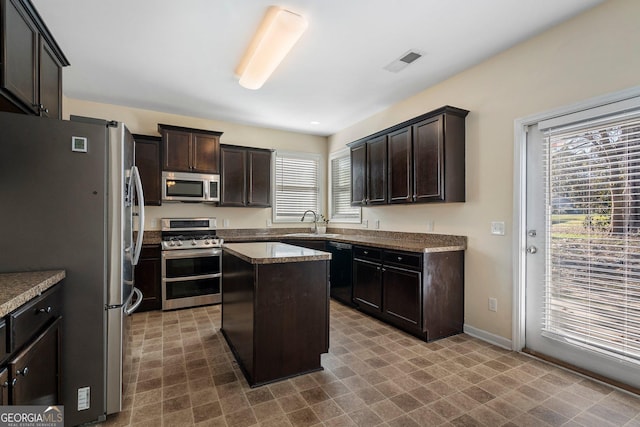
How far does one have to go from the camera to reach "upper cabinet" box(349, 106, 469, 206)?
3.19 m

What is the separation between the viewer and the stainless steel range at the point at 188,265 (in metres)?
4.08

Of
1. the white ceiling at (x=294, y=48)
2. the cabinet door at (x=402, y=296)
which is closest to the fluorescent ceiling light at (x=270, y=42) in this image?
the white ceiling at (x=294, y=48)

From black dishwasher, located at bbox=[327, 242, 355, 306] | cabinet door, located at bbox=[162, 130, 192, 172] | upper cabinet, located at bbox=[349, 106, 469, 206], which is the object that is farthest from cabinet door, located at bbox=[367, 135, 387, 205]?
cabinet door, located at bbox=[162, 130, 192, 172]

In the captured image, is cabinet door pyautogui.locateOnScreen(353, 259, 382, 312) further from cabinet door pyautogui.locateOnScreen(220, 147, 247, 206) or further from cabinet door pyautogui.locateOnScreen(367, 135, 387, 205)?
cabinet door pyautogui.locateOnScreen(220, 147, 247, 206)

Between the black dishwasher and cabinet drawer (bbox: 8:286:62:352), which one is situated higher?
cabinet drawer (bbox: 8:286:62:352)

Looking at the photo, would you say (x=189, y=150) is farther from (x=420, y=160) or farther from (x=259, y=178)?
(x=420, y=160)

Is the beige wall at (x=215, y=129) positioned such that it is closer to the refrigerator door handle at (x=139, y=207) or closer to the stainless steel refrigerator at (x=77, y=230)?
the refrigerator door handle at (x=139, y=207)

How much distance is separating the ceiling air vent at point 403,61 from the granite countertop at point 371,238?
1.89m

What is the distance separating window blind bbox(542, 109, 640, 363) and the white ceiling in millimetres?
1011

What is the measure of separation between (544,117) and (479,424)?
2409mm

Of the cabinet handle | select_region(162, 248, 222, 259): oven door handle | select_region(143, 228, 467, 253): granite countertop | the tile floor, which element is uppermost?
select_region(143, 228, 467, 253): granite countertop

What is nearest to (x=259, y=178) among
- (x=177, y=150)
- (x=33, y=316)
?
(x=177, y=150)

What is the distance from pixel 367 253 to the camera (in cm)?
382

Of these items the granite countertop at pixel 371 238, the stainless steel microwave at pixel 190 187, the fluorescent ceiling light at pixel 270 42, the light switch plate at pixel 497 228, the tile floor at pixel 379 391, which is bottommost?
the tile floor at pixel 379 391
